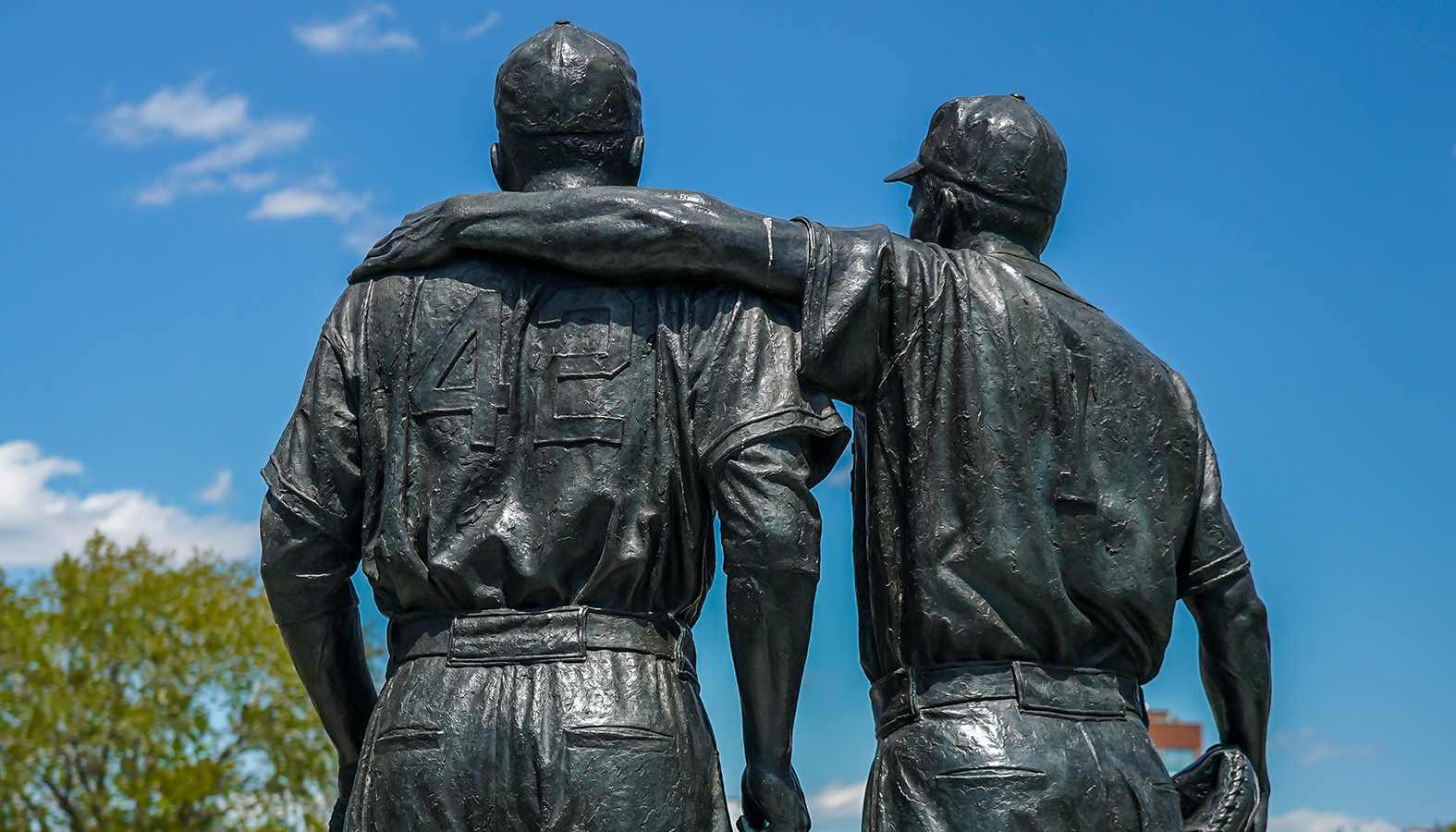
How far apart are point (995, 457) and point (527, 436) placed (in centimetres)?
133

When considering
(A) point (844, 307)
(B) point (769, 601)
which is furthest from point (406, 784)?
(A) point (844, 307)

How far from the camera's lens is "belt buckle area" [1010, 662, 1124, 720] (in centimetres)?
457

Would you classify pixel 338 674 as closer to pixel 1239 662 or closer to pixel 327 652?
pixel 327 652

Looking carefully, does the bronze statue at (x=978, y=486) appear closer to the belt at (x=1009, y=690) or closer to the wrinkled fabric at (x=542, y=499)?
the belt at (x=1009, y=690)

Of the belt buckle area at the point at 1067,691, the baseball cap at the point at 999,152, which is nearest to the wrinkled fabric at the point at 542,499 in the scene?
the belt buckle area at the point at 1067,691

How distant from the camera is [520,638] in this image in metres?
4.38

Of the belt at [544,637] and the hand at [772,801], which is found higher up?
the belt at [544,637]

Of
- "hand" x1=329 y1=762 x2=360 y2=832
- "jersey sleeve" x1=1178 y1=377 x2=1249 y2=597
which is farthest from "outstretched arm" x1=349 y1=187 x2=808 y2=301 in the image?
"hand" x1=329 y1=762 x2=360 y2=832

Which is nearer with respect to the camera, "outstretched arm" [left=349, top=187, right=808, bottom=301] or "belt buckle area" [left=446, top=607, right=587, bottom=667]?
"belt buckle area" [left=446, top=607, right=587, bottom=667]

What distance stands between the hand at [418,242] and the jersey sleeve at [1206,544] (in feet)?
7.55

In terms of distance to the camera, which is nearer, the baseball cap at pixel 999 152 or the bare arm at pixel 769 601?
the bare arm at pixel 769 601

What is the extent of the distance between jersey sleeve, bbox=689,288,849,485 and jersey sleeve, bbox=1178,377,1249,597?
122 cm

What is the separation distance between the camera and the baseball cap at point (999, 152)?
5.03 meters

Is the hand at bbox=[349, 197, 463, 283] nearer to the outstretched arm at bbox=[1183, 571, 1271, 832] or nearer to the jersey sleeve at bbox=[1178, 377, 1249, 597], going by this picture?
the jersey sleeve at bbox=[1178, 377, 1249, 597]
